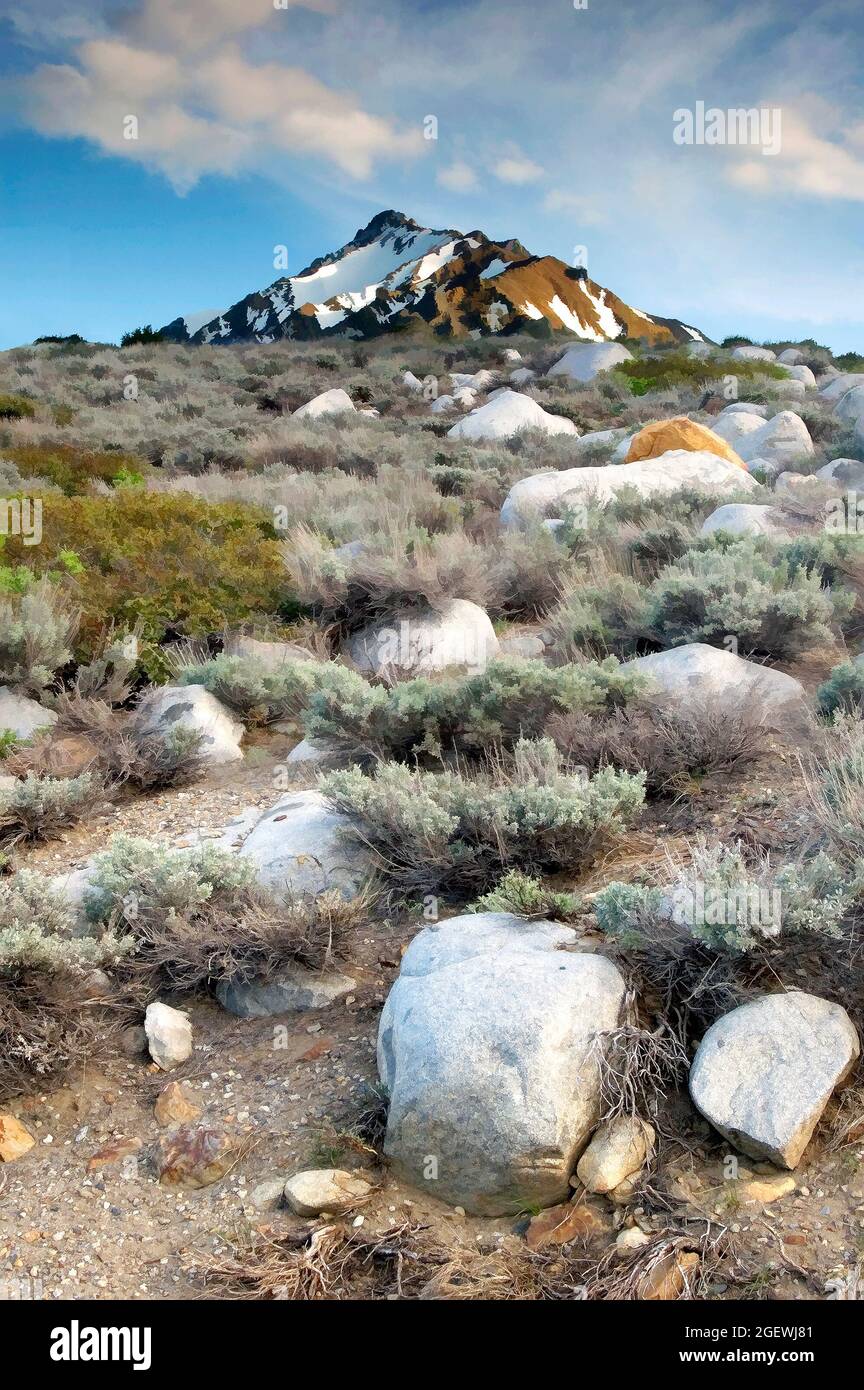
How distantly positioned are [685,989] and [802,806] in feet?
3.73

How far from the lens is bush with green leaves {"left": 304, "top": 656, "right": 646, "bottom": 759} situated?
5273 millimetres

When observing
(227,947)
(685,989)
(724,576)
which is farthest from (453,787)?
(724,576)

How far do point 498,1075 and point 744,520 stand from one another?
6.91 meters

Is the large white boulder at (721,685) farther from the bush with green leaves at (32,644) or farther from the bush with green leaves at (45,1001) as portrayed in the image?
the bush with green leaves at (32,644)

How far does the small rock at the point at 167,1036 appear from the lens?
369 centimetres

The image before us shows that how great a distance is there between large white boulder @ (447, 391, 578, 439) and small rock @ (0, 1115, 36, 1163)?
1423cm

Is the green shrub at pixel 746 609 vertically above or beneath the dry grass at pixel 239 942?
above

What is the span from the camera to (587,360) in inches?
1009

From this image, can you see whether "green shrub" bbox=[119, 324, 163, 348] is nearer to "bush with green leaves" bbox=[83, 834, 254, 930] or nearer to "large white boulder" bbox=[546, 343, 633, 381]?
"large white boulder" bbox=[546, 343, 633, 381]

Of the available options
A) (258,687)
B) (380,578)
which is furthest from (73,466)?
(258,687)

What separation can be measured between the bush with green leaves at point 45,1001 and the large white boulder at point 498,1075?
46.0 inches

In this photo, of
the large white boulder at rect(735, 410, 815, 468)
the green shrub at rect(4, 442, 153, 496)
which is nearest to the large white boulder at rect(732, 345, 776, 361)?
the large white boulder at rect(735, 410, 815, 468)

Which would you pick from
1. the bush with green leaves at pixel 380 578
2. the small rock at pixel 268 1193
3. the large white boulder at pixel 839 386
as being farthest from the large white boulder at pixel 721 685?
the large white boulder at pixel 839 386

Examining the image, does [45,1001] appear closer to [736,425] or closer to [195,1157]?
[195,1157]
